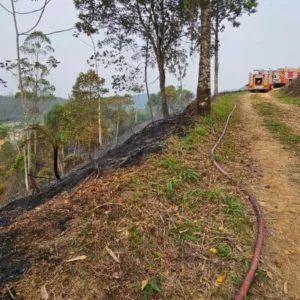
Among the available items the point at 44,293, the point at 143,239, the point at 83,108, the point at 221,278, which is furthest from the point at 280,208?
the point at 83,108

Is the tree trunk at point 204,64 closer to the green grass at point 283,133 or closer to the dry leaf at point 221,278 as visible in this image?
the green grass at point 283,133

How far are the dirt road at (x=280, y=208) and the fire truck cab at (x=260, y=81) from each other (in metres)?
18.8

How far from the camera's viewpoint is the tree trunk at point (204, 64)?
6.50m

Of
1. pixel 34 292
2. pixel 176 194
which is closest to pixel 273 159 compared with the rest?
pixel 176 194

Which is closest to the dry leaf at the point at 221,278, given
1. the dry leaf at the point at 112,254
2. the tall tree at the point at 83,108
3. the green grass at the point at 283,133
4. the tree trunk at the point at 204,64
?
the dry leaf at the point at 112,254

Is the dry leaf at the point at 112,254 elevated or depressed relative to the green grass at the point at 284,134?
depressed

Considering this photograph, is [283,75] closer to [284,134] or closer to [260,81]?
[260,81]

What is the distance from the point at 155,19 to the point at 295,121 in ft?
24.9

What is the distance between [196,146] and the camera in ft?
14.8

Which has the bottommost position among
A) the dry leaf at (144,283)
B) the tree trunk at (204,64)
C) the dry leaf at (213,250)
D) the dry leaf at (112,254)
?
the dry leaf at (144,283)

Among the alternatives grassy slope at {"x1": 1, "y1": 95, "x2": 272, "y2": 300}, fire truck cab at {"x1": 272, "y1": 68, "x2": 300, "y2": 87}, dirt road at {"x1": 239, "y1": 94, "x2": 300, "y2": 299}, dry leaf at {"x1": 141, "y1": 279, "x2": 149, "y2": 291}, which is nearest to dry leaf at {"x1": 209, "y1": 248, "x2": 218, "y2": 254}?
grassy slope at {"x1": 1, "y1": 95, "x2": 272, "y2": 300}

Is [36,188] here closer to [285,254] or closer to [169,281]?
[169,281]

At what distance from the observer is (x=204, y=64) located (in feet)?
21.9

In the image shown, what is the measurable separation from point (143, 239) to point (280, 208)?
1.57 m
